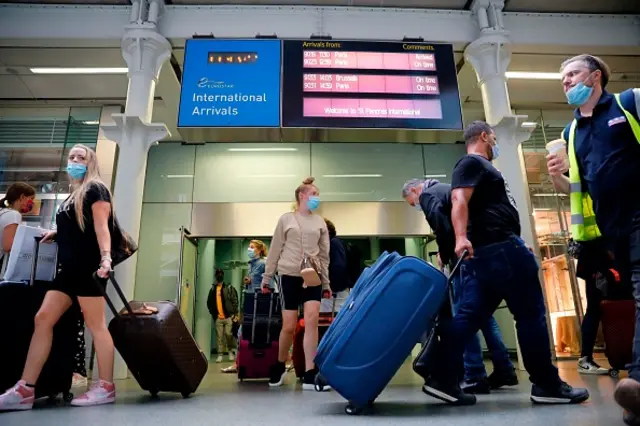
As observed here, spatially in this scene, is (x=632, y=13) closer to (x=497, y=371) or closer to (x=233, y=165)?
(x=497, y=371)

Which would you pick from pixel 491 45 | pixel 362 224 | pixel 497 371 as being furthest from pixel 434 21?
pixel 497 371

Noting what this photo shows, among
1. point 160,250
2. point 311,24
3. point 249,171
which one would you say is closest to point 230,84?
point 311,24

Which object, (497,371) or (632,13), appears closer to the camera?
(497,371)

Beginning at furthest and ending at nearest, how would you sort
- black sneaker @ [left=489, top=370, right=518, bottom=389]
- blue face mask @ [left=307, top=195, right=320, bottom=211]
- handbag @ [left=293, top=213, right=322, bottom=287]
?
blue face mask @ [left=307, top=195, right=320, bottom=211] → handbag @ [left=293, top=213, right=322, bottom=287] → black sneaker @ [left=489, top=370, right=518, bottom=389]

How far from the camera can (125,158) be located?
4.66 metres

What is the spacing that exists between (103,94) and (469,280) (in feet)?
22.0

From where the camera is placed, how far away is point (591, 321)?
12.5 ft

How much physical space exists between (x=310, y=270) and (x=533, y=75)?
→ 17.2 feet

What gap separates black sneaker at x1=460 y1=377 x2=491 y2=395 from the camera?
2746 millimetres

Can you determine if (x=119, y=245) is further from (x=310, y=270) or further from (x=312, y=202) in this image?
(x=312, y=202)

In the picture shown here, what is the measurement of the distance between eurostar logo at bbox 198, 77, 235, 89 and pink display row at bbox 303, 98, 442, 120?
87cm

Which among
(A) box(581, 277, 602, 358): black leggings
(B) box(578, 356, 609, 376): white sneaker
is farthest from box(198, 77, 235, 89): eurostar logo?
(B) box(578, 356, 609, 376): white sneaker

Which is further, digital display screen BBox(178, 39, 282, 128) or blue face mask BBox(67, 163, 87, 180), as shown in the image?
digital display screen BBox(178, 39, 282, 128)

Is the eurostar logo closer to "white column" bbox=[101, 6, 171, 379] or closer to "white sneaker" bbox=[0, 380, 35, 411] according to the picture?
"white column" bbox=[101, 6, 171, 379]
